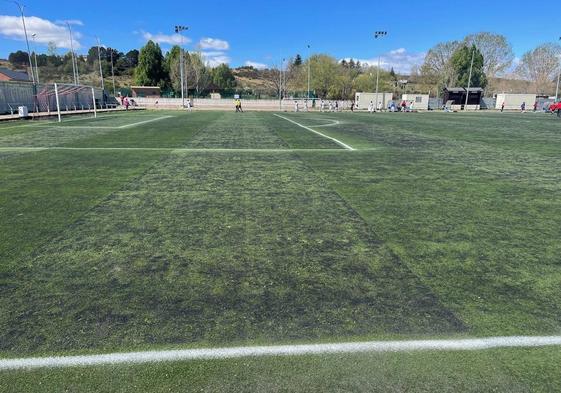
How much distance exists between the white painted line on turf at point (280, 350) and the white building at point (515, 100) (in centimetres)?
7767

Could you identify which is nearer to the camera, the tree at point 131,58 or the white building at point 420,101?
the white building at point 420,101

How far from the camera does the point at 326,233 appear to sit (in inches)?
193

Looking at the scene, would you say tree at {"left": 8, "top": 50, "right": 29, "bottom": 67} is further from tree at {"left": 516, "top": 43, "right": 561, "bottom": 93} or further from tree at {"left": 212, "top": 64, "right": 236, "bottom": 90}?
tree at {"left": 516, "top": 43, "right": 561, "bottom": 93}

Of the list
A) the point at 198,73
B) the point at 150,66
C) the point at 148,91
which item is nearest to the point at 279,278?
the point at 148,91

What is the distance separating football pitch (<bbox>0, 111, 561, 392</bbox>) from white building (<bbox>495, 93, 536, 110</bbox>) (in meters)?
71.7

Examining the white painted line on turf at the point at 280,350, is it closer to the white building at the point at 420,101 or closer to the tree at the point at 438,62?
the white building at the point at 420,101

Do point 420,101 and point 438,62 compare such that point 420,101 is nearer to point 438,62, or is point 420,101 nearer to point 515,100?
point 515,100

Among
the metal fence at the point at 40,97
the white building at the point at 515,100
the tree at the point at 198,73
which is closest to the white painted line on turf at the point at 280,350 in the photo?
the metal fence at the point at 40,97

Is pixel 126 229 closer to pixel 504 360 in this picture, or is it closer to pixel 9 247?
pixel 9 247

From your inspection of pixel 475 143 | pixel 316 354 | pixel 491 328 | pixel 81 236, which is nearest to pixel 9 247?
pixel 81 236

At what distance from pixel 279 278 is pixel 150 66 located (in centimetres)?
10048

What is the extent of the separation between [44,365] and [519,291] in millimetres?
3644

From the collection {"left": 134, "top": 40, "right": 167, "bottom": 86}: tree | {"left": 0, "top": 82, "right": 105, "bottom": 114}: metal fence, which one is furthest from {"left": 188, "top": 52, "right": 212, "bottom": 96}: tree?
{"left": 0, "top": 82, "right": 105, "bottom": 114}: metal fence

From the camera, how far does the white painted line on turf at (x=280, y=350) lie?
2.48 meters
